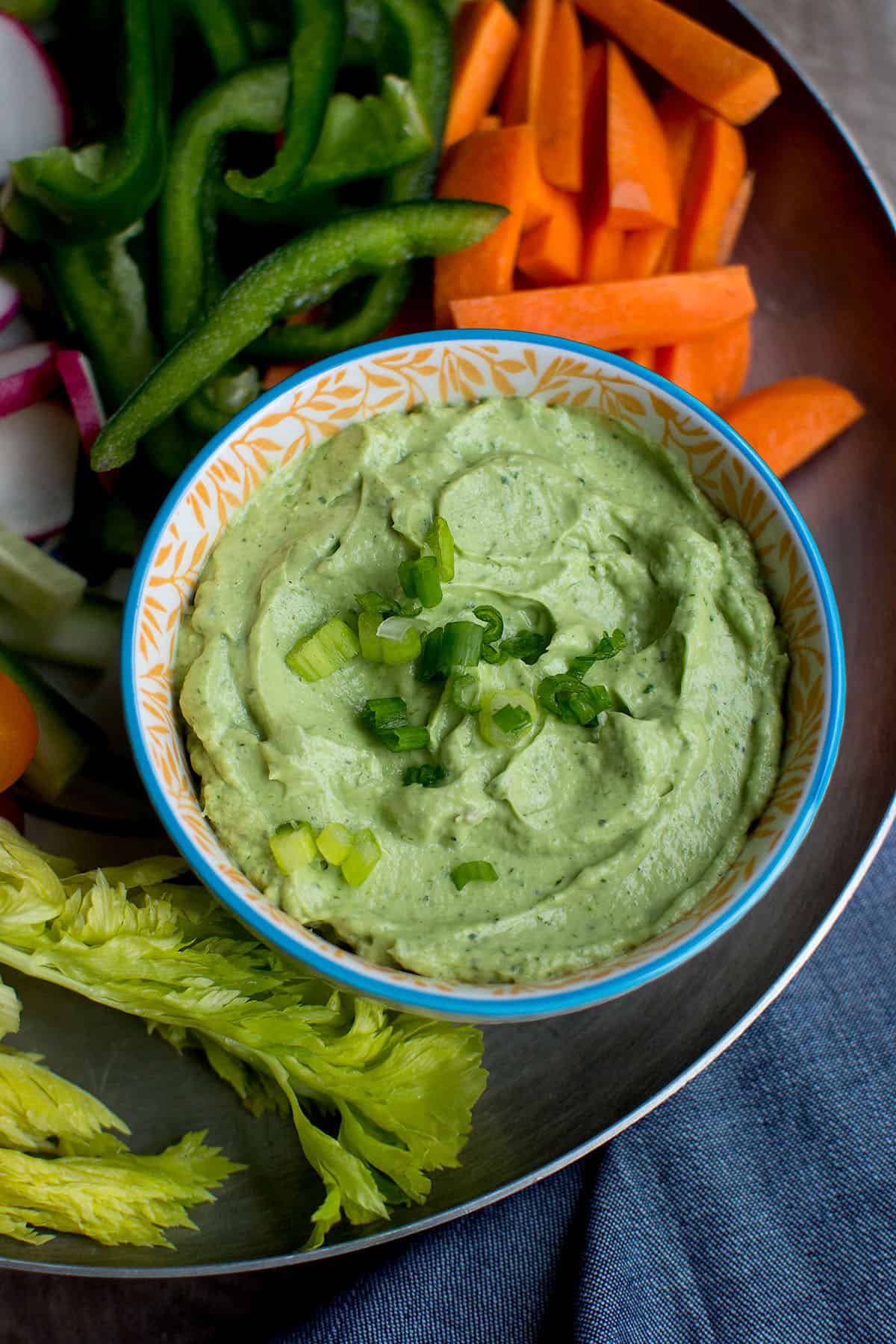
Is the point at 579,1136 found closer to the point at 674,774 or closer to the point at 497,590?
the point at 674,774

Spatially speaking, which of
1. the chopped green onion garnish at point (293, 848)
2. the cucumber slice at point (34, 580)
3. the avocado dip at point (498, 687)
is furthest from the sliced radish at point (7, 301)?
the chopped green onion garnish at point (293, 848)

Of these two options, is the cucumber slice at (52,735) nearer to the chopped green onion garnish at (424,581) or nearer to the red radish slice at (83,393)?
the red radish slice at (83,393)

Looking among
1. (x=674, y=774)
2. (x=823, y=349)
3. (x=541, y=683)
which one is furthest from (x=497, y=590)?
(x=823, y=349)

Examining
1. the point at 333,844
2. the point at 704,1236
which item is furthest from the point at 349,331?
the point at 704,1236

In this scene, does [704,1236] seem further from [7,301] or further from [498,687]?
[7,301]

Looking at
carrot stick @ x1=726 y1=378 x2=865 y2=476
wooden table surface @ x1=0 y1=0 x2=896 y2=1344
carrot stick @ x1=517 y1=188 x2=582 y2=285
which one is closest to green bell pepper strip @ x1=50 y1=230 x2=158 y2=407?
carrot stick @ x1=517 y1=188 x2=582 y2=285

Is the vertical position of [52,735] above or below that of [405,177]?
below
